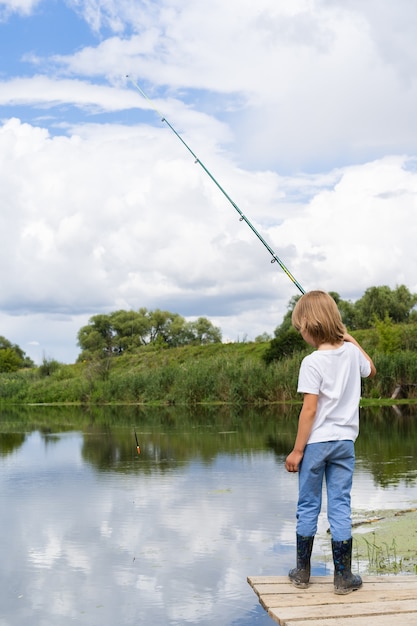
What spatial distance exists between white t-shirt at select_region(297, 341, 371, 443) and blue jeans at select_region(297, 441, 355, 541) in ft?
0.20

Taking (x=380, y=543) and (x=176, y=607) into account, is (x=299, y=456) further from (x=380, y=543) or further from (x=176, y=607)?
(x=380, y=543)

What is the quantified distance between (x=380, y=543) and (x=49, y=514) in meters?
4.38

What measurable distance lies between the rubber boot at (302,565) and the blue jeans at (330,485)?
41mm

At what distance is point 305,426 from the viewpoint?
4.27 meters

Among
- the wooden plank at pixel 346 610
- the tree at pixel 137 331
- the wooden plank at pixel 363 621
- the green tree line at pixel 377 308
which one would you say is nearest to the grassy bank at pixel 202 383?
the green tree line at pixel 377 308

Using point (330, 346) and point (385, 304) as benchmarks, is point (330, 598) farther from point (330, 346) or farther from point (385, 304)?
point (385, 304)

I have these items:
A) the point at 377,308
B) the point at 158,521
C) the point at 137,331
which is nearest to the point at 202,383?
the point at 158,521

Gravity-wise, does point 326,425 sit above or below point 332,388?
below

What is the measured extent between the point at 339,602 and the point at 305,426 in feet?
2.78

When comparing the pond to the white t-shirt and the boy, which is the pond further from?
the white t-shirt

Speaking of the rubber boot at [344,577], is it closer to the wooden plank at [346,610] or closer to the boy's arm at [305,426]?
the wooden plank at [346,610]

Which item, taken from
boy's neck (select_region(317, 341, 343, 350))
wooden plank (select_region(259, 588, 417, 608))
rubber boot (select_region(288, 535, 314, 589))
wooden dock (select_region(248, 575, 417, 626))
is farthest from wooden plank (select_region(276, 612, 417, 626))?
boy's neck (select_region(317, 341, 343, 350))

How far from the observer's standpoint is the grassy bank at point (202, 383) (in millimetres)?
30672

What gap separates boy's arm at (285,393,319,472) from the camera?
4.24 m
